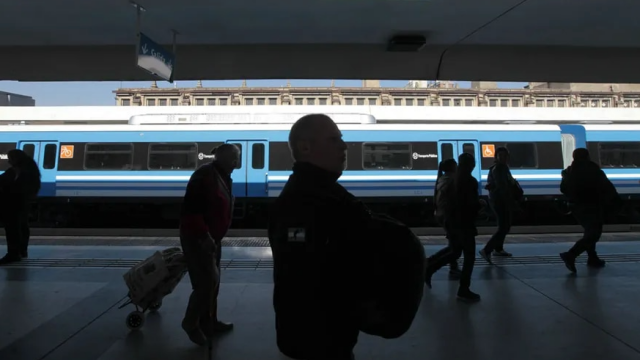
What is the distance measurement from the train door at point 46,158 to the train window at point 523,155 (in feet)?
39.4

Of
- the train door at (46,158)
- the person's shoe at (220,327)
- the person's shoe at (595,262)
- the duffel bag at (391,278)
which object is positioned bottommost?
the person's shoe at (220,327)

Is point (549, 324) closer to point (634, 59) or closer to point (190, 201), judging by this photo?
point (190, 201)

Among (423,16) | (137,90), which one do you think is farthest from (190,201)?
(137,90)

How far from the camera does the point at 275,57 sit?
7609 millimetres

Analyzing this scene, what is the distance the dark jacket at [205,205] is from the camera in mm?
3664

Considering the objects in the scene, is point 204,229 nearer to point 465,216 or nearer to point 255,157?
point 465,216

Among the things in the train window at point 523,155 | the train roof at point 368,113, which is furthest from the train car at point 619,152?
the train window at point 523,155

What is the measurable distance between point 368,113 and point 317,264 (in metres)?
11.7

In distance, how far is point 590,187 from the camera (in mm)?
6258

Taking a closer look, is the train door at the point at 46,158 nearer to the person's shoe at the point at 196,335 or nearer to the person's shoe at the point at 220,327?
the person's shoe at the point at 220,327

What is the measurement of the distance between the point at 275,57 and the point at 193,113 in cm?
583

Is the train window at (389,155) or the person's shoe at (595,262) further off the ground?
the train window at (389,155)

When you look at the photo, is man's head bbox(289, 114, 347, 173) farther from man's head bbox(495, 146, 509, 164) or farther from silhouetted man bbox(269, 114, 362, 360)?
man's head bbox(495, 146, 509, 164)

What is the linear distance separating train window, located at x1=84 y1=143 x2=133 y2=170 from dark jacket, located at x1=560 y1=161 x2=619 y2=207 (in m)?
10.5
